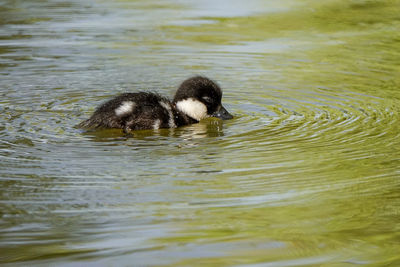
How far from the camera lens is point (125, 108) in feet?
16.7

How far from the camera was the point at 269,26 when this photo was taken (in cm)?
874

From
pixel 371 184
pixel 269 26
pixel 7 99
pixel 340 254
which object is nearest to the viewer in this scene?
pixel 340 254

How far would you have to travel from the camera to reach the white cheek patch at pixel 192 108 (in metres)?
5.49

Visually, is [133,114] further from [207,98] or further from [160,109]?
[207,98]

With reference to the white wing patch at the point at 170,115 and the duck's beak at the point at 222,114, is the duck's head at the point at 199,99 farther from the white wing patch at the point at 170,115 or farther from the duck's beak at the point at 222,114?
the white wing patch at the point at 170,115

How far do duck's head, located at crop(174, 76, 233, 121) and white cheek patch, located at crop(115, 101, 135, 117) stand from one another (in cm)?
48

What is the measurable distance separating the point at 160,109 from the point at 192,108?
38 cm

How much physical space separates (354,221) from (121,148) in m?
1.74

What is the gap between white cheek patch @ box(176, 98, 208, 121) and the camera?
18.0ft

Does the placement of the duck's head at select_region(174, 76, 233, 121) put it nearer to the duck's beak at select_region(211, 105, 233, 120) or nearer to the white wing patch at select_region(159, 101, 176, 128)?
the duck's beak at select_region(211, 105, 233, 120)

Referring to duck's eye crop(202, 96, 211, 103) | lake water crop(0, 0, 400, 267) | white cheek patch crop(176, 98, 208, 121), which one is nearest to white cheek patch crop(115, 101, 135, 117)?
lake water crop(0, 0, 400, 267)

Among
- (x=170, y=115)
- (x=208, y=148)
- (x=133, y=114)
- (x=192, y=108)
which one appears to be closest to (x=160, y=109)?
(x=170, y=115)

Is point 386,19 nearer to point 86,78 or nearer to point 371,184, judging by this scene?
point 86,78

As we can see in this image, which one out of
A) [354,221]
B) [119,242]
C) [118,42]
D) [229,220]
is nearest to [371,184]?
[354,221]
